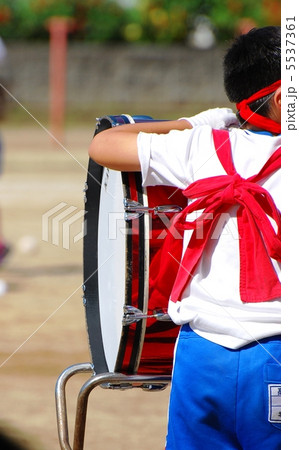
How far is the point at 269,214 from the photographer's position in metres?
1.73

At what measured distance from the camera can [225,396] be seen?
5.70ft

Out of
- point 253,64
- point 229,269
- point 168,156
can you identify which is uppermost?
point 253,64

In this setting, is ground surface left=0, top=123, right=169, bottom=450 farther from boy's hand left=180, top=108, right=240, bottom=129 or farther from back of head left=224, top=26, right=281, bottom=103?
back of head left=224, top=26, right=281, bottom=103

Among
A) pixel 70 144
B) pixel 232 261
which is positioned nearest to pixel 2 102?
pixel 232 261

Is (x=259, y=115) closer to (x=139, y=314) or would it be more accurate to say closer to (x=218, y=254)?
(x=218, y=254)

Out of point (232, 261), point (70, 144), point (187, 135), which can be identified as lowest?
point (70, 144)

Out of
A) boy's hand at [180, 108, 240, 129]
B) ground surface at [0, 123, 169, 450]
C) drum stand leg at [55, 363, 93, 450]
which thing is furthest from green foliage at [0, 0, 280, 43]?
boy's hand at [180, 108, 240, 129]

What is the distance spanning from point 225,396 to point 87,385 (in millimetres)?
521

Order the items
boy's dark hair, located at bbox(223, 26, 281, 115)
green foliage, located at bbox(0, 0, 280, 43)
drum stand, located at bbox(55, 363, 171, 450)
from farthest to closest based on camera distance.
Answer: green foliage, located at bbox(0, 0, 280, 43)
drum stand, located at bbox(55, 363, 171, 450)
boy's dark hair, located at bbox(223, 26, 281, 115)

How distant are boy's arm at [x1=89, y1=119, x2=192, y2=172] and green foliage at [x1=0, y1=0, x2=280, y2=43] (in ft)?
72.0

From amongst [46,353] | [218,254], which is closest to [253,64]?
[218,254]

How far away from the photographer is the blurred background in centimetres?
347

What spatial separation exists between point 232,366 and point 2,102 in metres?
4.64
